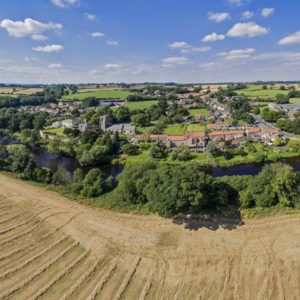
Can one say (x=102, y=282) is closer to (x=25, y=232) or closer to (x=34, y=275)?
(x=34, y=275)

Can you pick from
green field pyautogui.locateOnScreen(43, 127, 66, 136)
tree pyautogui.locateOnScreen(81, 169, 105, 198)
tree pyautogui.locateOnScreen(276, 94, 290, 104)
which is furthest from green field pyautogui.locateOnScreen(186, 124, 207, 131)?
tree pyautogui.locateOnScreen(276, 94, 290, 104)

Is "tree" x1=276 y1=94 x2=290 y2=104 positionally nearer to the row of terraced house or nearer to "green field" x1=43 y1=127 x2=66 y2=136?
the row of terraced house

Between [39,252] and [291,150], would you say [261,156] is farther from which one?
[39,252]

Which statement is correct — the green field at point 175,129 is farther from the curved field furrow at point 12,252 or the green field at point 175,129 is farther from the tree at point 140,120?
the curved field furrow at point 12,252

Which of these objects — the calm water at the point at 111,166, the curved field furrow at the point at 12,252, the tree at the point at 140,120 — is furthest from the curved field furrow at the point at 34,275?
the tree at the point at 140,120

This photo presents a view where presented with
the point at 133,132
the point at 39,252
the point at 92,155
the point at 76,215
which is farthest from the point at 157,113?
the point at 39,252

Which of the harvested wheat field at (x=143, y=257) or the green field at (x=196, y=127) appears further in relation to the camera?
the green field at (x=196, y=127)

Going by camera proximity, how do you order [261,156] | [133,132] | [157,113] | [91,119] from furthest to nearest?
[157,113] < [91,119] < [133,132] < [261,156]
